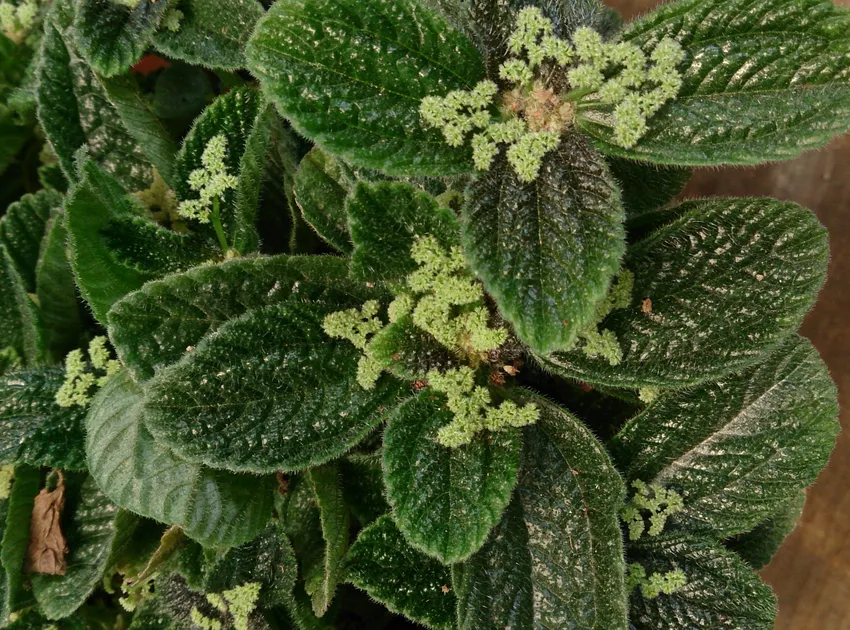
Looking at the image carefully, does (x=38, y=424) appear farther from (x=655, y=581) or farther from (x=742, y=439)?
(x=742, y=439)

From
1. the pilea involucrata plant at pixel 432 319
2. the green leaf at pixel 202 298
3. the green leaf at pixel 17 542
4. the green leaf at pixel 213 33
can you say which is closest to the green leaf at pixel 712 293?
the pilea involucrata plant at pixel 432 319

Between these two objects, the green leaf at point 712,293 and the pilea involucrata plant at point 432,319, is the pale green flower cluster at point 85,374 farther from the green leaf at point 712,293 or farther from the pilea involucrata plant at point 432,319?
the green leaf at point 712,293

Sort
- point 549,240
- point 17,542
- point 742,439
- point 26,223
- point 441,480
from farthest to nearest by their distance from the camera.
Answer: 1. point 26,223
2. point 17,542
3. point 742,439
4. point 441,480
5. point 549,240

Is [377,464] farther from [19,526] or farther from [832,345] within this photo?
[832,345]

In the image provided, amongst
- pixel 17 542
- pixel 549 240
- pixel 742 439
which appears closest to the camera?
pixel 549 240

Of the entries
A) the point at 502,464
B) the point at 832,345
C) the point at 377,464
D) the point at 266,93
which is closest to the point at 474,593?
the point at 502,464

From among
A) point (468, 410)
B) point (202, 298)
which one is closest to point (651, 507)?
point (468, 410)

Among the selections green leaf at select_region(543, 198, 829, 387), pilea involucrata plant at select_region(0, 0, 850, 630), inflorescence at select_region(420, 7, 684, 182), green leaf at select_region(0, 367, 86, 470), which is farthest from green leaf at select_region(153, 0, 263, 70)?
green leaf at select_region(543, 198, 829, 387)
